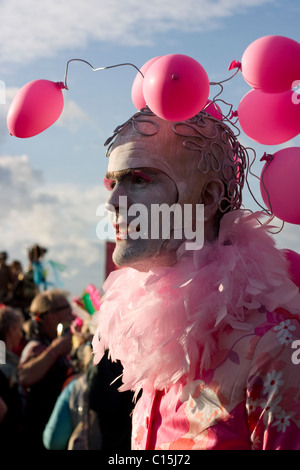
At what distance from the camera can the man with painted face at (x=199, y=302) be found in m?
1.74

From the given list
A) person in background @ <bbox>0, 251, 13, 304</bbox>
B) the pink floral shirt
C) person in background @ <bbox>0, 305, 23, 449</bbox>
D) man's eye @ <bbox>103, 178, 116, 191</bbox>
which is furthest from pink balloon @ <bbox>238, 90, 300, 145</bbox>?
person in background @ <bbox>0, 251, 13, 304</bbox>

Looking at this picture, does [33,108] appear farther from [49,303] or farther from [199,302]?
[49,303]

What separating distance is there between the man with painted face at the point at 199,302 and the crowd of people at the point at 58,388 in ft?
5.33

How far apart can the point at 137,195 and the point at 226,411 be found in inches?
28.0

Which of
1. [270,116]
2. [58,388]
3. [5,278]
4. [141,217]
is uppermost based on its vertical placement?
[270,116]

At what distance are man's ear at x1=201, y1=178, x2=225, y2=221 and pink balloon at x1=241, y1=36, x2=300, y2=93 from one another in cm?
33

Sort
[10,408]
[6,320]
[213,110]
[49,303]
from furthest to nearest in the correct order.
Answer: [49,303] → [6,320] → [10,408] → [213,110]

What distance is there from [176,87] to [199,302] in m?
0.65

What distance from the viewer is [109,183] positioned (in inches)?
85.4

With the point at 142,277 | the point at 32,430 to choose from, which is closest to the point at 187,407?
the point at 142,277

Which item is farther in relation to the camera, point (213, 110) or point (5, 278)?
point (5, 278)

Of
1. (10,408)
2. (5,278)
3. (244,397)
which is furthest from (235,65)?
(5,278)

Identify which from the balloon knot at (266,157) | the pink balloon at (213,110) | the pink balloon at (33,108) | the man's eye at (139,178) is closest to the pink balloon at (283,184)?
the balloon knot at (266,157)

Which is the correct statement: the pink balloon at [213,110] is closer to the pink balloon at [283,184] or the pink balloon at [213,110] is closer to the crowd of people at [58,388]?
the pink balloon at [283,184]
